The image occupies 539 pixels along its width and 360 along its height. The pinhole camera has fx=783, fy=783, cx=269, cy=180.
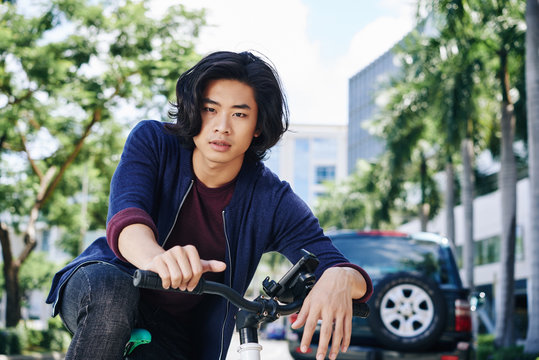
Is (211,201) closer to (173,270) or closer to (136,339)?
→ (136,339)

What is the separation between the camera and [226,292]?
1822 mm

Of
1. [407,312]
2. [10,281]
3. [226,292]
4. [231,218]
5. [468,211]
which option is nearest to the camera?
[226,292]

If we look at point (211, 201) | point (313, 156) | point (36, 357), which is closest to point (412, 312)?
point (211, 201)

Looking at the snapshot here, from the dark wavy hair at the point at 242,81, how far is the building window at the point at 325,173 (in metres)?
117

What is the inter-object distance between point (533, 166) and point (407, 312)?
896 cm

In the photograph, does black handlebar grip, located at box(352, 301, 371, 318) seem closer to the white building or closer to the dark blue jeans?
the dark blue jeans

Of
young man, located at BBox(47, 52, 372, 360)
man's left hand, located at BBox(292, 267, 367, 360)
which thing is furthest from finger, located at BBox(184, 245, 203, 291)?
young man, located at BBox(47, 52, 372, 360)

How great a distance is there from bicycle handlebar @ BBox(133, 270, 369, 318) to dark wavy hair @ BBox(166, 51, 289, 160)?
70cm

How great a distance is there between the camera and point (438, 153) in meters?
33.0

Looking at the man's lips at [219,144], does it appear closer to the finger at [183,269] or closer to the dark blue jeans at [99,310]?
the dark blue jeans at [99,310]

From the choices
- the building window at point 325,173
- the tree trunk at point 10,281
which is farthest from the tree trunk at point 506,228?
the building window at point 325,173

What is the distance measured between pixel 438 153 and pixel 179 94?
103 ft

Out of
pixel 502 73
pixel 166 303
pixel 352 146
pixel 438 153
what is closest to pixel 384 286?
pixel 166 303

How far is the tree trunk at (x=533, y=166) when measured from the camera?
14930 mm
